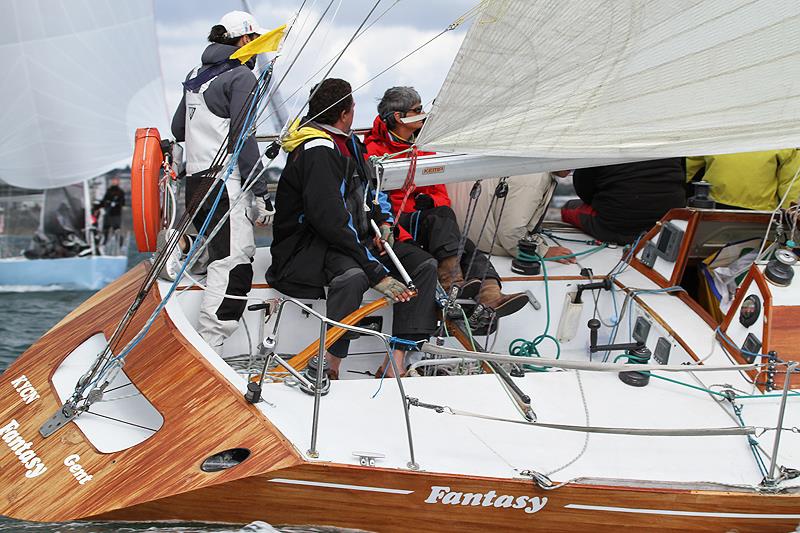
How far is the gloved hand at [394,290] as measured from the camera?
3850 millimetres

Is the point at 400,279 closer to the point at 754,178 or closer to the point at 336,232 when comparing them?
the point at 336,232

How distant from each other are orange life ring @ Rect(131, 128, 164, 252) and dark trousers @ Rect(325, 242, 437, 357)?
79 centimetres

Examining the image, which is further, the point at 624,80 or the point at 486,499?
the point at 624,80

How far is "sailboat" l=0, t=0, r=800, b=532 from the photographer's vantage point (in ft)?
9.38

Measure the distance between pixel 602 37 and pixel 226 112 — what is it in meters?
1.70

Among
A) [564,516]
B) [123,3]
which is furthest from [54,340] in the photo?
[123,3]

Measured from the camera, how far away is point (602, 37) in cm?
334

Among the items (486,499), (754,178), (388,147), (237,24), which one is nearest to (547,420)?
(486,499)

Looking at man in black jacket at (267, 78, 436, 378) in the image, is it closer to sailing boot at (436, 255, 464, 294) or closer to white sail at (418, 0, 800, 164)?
sailing boot at (436, 255, 464, 294)

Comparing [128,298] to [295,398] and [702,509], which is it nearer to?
[295,398]

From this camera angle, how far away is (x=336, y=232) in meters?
3.83

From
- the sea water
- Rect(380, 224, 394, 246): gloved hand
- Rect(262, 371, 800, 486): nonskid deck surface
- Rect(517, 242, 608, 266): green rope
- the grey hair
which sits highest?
the grey hair

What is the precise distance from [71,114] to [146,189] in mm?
10201

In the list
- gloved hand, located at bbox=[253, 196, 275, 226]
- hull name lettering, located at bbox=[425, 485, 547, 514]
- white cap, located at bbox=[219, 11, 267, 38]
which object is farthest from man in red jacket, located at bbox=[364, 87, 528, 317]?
hull name lettering, located at bbox=[425, 485, 547, 514]
